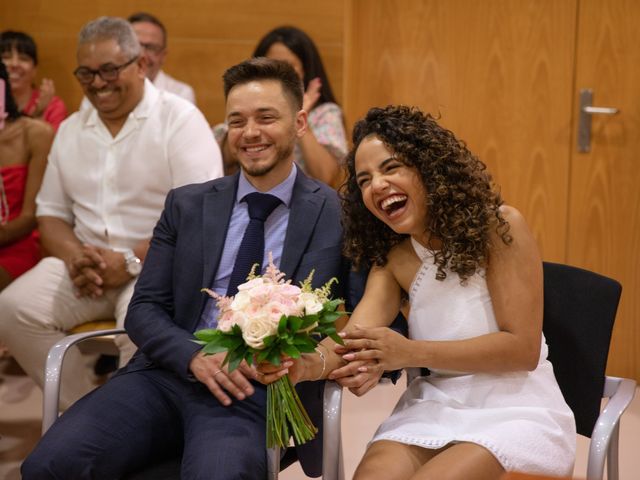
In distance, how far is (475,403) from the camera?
8.26 feet

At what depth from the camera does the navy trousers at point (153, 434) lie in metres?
2.41

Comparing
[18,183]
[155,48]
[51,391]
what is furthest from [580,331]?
[155,48]

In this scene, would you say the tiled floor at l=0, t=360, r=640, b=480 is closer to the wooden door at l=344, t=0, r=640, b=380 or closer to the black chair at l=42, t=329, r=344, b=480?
the wooden door at l=344, t=0, r=640, b=380

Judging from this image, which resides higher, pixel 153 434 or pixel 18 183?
pixel 18 183

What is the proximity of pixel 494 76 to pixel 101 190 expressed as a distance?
2.10m

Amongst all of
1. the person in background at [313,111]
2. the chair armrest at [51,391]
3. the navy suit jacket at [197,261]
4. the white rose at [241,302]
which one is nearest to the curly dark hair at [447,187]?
the navy suit jacket at [197,261]

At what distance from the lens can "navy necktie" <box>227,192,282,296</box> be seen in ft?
9.34

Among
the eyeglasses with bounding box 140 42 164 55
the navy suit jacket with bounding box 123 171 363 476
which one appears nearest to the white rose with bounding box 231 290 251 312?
the navy suit jacket with bounding box 123 171 363 476

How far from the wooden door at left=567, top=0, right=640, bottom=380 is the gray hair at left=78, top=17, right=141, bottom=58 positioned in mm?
2206

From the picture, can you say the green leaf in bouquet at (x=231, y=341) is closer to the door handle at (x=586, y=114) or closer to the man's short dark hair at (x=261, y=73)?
the man's short dark hair at (x=261, y=73)

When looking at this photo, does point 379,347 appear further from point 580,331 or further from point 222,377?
point 580,331

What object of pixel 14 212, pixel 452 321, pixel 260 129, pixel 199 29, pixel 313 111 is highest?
pixel 199 29

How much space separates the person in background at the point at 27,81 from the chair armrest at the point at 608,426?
353cm

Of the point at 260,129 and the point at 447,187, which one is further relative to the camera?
the point at 260,129
